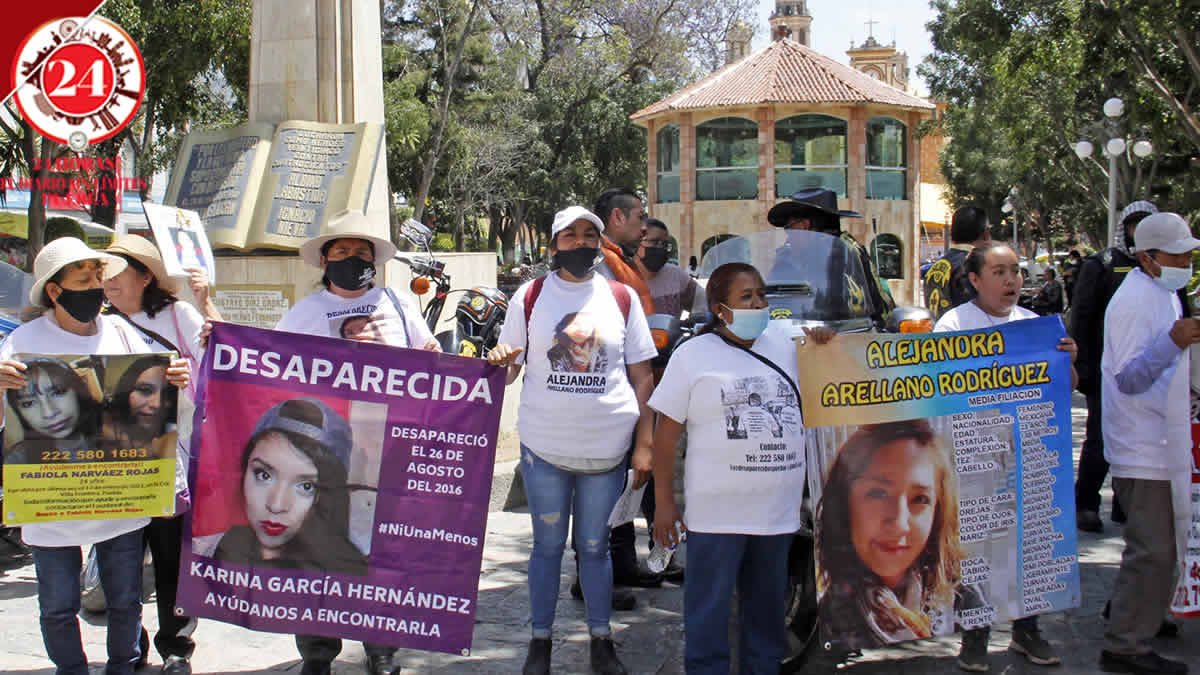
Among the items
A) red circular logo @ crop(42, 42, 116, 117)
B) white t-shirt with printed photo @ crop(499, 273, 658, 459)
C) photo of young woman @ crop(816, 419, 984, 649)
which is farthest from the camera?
red circular logo @ crop(42, 42, 116, 117)

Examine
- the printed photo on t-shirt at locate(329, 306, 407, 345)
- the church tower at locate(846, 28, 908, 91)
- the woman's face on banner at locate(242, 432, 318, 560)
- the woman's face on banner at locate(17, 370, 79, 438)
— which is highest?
the church tower at locate(846, 28, 908, 91)

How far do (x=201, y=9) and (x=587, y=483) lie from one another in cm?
1564

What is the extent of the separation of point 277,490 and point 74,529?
75cm

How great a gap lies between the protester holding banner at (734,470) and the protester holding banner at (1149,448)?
160 centimetres

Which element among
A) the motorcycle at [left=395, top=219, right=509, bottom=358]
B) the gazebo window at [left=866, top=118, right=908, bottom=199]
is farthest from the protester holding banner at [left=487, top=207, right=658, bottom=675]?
the gazebo window at [left=866, top=118, right=908, bottom=199]

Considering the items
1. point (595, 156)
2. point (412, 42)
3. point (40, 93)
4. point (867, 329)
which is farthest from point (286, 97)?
point (595, 156)

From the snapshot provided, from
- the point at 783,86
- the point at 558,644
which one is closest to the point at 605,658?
the point at 558,644

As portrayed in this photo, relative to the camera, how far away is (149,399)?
447cm

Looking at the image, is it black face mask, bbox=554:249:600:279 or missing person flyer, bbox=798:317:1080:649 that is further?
black face mask, bbox=554:249:600:279

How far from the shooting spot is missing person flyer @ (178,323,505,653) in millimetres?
4605

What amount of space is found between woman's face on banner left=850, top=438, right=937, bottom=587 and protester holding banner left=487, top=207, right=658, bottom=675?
2.93 ft

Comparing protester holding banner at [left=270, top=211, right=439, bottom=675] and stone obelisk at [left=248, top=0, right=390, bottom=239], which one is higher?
stone obelisk at [left=248, top=0, right=390, bottom=239]

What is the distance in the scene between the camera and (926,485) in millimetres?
4715

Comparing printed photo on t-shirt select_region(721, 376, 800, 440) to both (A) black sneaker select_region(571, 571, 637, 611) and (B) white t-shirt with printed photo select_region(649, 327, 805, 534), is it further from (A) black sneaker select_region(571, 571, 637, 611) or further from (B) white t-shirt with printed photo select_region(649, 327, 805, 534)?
(A) black sneaker select_region(571, 571, 637, 611)
